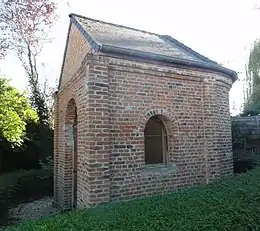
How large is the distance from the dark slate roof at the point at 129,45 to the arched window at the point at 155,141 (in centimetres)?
166

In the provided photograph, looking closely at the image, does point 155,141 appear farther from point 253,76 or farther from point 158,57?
point 253,76

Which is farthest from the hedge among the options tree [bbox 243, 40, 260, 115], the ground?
tree [bbox 243, 40, 260, 115]

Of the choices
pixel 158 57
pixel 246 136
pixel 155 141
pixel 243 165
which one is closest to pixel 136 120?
pixel 155 141

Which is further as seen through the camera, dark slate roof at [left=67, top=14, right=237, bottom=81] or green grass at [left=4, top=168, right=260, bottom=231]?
dark slate roof at [left=67, top=14, right=237, bottom=81]

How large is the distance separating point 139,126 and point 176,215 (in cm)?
257

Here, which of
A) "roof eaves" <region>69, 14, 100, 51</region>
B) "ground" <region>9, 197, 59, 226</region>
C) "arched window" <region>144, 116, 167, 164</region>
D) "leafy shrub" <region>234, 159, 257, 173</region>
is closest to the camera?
"roof eaves" <region>69, 14, 100, 51</region>

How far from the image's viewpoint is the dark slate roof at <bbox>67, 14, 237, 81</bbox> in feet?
19.3

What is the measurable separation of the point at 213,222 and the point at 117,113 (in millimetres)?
3040

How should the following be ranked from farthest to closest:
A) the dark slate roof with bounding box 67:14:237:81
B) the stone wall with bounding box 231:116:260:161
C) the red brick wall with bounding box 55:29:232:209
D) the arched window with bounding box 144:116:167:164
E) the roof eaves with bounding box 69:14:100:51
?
1. the stone wall with bounding box 231:116:260:161
2. the arched window with bounding box 144:116:167:164
3. the dark slate roof with bounding box 67:14:237:81
4. the roof eaves with bounding box 69:14:100:51
5. the red brick wall with bounding box 55:29:232:209

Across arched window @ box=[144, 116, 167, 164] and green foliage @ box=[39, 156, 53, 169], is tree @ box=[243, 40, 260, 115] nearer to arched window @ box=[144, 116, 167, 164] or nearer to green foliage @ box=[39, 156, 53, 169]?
arched window @ box=[144, 116, 167, 164]

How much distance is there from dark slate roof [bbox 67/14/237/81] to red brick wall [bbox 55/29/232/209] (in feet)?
0.74

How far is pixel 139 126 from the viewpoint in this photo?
20.0 ft

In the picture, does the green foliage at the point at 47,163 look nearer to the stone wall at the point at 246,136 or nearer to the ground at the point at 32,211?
the ground at the point at 32,211

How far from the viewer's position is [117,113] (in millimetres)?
5840
